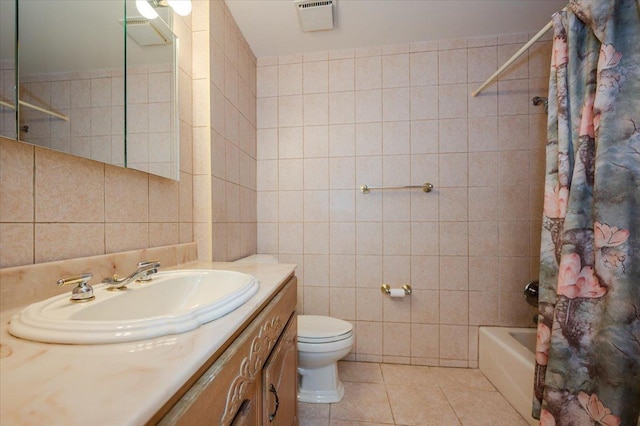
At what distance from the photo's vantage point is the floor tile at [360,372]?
1634mm

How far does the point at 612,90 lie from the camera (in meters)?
0.90

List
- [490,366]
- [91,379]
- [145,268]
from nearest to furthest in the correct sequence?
[91,379] < [145,268] < [490,366]

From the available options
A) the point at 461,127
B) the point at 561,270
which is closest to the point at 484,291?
the point at 561,270

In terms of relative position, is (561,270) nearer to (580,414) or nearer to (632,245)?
(632,245)

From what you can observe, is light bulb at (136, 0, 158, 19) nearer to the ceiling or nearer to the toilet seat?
the ceiling

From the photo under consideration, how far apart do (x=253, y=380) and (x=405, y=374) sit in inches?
56.8

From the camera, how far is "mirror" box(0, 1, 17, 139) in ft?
1.93

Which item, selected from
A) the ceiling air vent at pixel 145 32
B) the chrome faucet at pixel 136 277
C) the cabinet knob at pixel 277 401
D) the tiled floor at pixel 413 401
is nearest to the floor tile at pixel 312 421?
the tiled floor at pixel 413 401

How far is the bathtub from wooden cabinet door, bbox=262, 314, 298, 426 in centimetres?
118

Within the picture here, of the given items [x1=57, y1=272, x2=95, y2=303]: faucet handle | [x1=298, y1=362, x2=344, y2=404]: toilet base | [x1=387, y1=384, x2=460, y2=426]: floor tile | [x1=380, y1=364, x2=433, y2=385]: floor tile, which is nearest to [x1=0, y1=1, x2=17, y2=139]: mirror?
[x1=57, y1=272, x2=95, y2=303]: faucet handle

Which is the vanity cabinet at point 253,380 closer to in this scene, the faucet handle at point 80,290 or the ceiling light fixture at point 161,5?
the faucet handle at point 80,290

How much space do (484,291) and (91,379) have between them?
Answer: 203 centimetres

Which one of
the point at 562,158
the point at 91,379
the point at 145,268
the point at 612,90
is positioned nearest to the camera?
the point at 91,379

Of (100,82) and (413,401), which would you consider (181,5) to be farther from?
(413,401)
